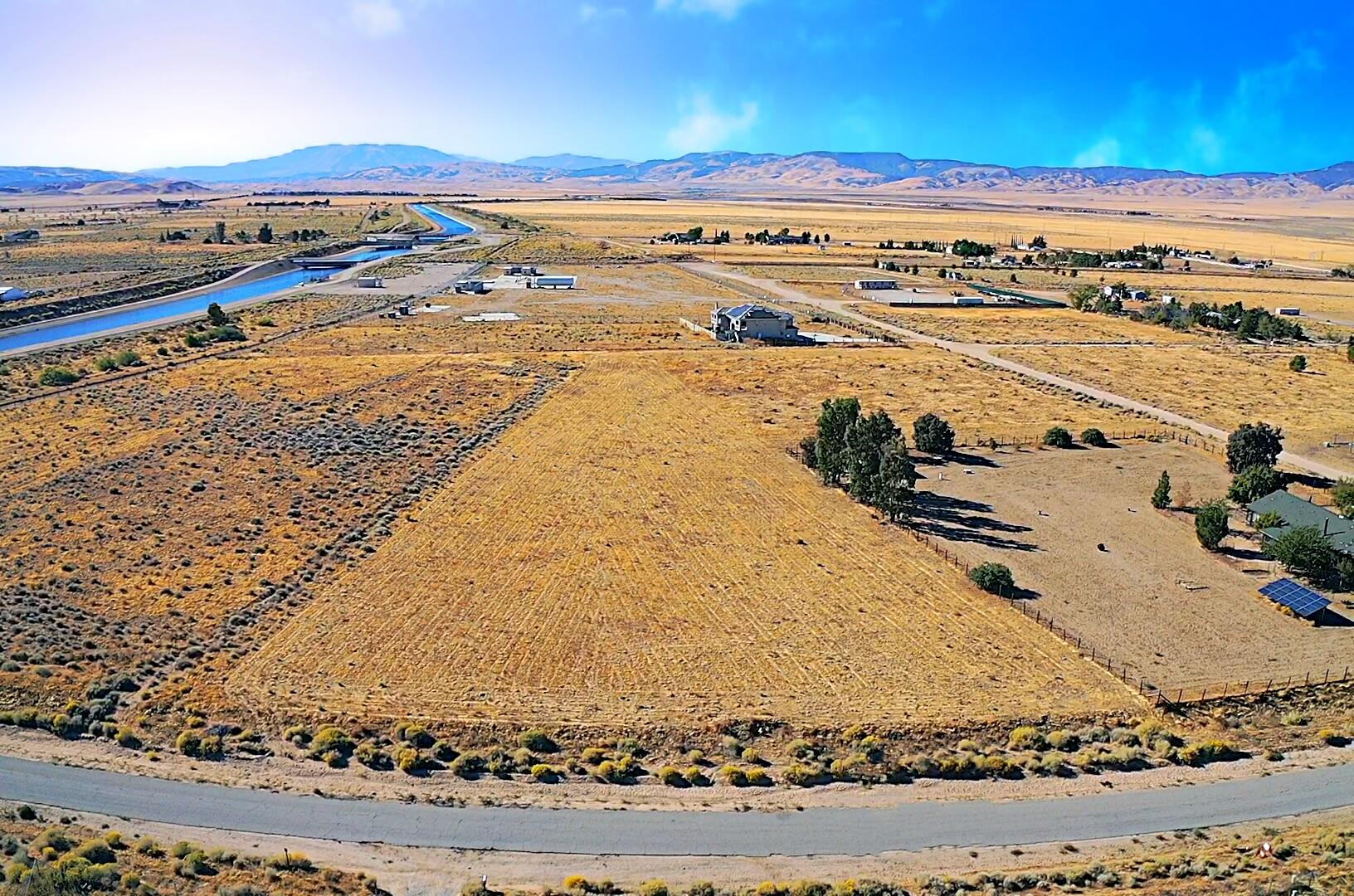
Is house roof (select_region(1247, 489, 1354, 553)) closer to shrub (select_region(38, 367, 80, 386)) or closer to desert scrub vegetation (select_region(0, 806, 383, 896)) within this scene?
desert scrub vegetation (select_region(0, 806, 383, 896))

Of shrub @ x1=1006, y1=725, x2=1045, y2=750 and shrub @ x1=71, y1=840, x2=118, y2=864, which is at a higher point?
shrub @ x1=1006, y1=725, x2=1045, y2=750

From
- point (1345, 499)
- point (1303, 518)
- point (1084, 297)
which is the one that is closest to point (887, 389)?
point (1345, 499)

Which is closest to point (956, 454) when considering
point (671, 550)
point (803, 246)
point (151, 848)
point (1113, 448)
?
point (1113, 448)

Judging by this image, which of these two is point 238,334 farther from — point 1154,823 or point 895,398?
point 1154,823

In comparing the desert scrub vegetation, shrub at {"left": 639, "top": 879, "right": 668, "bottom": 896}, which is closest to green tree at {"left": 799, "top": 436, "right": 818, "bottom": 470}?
shrub at {"left": 639, "top": 879, "right": 668, "bottom": 896}

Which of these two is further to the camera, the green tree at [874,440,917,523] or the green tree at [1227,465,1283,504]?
the green tree at [1227,465,1283,504]

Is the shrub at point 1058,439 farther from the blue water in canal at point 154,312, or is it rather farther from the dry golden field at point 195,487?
the blue water in canal at point 154,312

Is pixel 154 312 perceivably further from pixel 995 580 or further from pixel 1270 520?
pixel 1270 520
